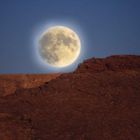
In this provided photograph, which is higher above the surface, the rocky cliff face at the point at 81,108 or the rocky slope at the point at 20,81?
the rocky slope at the point at 20,81

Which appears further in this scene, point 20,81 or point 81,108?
point 20,81

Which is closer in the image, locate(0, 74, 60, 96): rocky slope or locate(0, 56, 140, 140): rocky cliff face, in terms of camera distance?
locate(0, 56, 140, 140): rocky cliff face

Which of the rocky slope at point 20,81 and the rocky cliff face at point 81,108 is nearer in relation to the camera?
the rocky cliff face at point 81,108

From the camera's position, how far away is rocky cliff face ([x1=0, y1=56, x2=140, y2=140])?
972 inches

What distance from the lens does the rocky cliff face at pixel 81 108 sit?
24.7 meters

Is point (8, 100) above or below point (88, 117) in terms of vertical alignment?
above

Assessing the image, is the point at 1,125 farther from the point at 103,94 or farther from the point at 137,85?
the point at 137,85

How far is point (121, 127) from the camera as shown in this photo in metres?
24.9

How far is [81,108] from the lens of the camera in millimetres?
28703

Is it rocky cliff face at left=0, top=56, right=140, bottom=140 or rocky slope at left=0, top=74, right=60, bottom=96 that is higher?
rocky slope at left=0, top=74, right=60, bottom=96

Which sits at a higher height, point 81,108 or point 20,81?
point 20,81

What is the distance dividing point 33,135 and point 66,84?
29.3 ft

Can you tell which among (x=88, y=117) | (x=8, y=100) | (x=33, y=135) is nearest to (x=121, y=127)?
(x=88, y=117)

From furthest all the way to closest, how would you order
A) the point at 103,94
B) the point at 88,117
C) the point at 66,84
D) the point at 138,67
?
the point at 138,67
the point at 66,84
the point at 103,94
the point at 88,117
